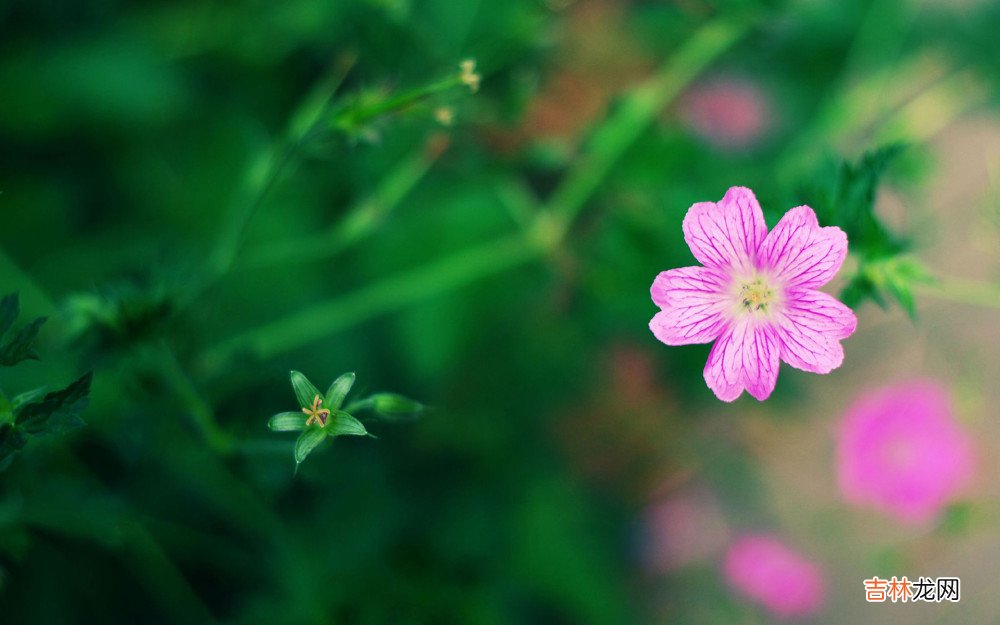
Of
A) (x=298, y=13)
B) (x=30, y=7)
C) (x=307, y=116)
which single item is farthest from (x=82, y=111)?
(x=307, y=116)

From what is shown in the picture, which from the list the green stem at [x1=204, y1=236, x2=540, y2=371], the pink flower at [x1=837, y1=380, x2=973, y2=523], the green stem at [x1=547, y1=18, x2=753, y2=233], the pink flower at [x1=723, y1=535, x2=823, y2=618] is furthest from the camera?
the pink flower at [x1=723, y1=535, x2=823, y2=618]

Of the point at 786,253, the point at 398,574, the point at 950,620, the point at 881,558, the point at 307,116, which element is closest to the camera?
the point at 786,253

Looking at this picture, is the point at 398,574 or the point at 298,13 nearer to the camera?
the point at 398,574

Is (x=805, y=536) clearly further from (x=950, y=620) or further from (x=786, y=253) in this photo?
(x=786, y=253)

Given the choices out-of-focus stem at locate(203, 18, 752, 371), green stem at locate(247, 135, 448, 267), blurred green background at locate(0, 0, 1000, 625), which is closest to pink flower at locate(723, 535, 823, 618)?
blurred green background at locate(0, 0, 1000, 625)

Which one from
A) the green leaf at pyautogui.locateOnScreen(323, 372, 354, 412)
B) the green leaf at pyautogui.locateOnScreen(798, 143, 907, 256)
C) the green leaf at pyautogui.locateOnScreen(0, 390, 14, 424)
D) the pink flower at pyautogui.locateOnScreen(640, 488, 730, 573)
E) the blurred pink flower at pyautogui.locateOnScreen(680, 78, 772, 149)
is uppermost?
the blurred pink flower at pyautogui.locateOnScreen(680, 78, 772, 149)

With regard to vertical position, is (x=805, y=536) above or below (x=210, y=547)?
above

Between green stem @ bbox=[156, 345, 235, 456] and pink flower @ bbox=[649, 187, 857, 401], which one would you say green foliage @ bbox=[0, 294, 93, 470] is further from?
pink flower @ bbox=[649, 187, 857, 401]
